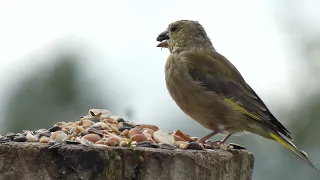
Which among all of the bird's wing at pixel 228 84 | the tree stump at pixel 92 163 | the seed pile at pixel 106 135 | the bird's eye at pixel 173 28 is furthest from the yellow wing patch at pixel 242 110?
the tree stump at pixel 92 163

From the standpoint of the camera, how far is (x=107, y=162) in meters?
3.99

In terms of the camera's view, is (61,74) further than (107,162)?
Yes

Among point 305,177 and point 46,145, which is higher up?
point 46,145

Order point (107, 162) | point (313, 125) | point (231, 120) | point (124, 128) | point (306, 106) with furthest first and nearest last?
point (306, 106) < point (313, 125) < point (231, 120) < point (124, 128) < point (107, 162)

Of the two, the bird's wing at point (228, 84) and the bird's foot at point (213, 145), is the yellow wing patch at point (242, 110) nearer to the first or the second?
the bird's wing at point (228, 84)

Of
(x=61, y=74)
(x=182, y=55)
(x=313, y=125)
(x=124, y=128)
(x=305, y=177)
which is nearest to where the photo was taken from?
(x=124, y=128)

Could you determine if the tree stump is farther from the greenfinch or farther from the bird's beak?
the bird's beak

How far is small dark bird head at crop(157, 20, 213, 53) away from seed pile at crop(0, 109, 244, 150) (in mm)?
1356

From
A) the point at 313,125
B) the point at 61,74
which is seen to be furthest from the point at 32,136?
the point at 61,74

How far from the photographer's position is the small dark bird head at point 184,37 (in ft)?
22.0

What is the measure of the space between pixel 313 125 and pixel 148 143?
1314 centimetres

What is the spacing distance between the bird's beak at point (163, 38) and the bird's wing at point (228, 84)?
1.46 ft

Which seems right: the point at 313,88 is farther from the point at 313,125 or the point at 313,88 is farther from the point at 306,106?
the point at 313,125

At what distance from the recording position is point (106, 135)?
15.2ft
